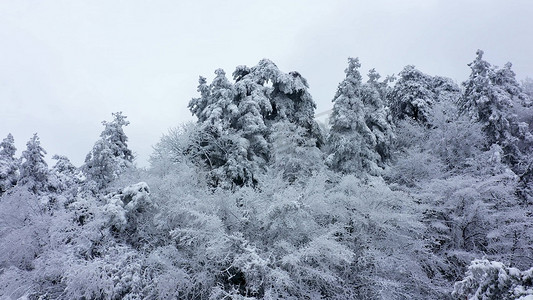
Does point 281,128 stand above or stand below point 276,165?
above

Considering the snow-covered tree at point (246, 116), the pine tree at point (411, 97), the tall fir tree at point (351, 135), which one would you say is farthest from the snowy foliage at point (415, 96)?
the snow-covered tree at point (246, 116)

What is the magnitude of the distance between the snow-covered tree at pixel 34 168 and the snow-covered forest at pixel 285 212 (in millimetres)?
103

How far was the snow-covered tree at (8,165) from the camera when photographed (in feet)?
75.9

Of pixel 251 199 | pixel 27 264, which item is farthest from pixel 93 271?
pixel 251 199

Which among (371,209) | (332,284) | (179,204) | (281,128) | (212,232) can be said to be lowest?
(332,284)

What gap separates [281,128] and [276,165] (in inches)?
86.6

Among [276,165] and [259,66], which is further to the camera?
[259,66]

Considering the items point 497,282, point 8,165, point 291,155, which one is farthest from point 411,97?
point 8,165

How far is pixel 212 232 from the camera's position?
37.4 feet

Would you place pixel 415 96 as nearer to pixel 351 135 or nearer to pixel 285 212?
pixel 351 135

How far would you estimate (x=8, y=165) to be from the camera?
23.9 m

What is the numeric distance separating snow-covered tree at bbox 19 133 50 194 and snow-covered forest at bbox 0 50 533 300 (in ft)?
0.34

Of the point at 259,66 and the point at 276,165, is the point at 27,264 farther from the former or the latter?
the point at 259,66

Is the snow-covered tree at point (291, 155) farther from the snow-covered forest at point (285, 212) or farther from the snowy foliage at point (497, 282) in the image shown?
the snowy foliage at point (497, 282)
